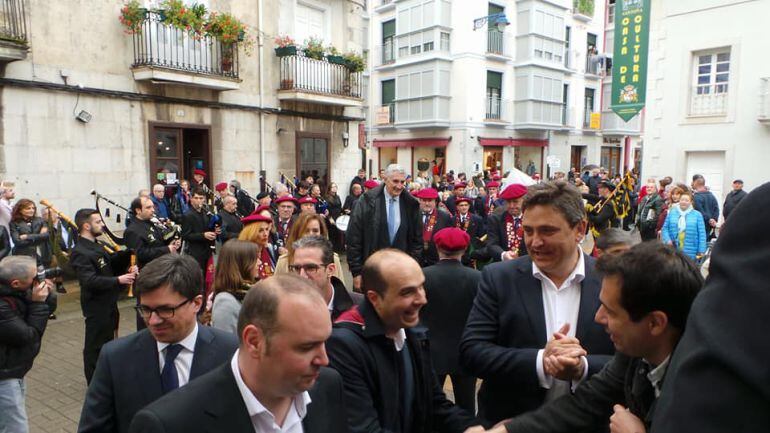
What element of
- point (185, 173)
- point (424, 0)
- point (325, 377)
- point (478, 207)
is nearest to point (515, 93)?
point (424, 0)

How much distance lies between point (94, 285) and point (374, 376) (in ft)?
12.8

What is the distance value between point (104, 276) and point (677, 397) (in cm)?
536

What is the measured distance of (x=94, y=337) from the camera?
496cm

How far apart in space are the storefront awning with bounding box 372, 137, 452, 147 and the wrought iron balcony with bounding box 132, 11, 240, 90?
16.8m

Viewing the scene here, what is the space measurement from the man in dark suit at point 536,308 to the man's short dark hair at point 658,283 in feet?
2.40

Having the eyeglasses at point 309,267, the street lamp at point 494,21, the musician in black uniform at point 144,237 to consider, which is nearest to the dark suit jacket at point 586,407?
the eyeglasses at point 309,267

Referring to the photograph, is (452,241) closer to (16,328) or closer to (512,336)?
(512,336)

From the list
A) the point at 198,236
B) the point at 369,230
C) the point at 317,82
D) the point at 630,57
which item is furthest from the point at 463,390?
the point at 630,57

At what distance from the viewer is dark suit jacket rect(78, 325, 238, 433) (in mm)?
2271

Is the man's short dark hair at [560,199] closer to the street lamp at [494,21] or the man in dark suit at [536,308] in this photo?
the man in dark suit at [536,308]

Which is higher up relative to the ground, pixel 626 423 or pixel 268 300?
pixel 268 300

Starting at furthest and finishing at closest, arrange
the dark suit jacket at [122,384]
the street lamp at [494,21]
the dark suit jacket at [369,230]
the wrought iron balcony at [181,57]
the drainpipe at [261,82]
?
the street lamp at [494,21]
the drainpipe at [261,82]
the wrought iron balcony at [181,57]
the dark suit jacket at [369,230]
the dark suit jacket at [122,384]

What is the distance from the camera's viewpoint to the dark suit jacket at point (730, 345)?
78cm

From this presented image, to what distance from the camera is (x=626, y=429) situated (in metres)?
1.49
